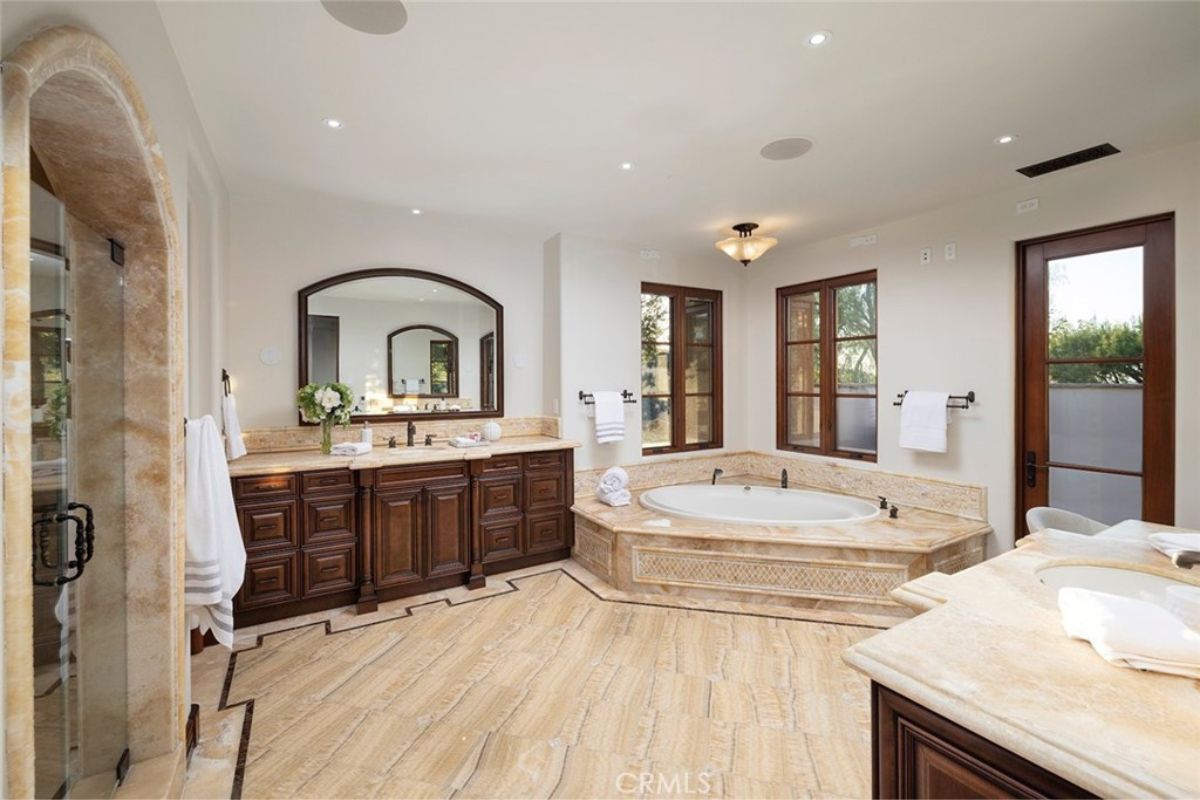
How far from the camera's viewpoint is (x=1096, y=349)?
3.11 m

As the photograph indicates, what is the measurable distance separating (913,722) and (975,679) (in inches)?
5.7

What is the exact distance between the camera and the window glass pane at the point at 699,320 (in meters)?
5.09

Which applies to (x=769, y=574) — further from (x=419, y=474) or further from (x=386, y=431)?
(x=386, y=431)

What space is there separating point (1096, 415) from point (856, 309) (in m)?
1.75

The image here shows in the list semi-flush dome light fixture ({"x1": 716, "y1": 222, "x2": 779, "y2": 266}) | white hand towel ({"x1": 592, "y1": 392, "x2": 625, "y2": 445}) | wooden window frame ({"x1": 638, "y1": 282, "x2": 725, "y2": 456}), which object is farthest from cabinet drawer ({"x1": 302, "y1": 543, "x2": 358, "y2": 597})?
semi-flush dome light fixture ({"x1": 716, "y1": 222, "x2": 779, "y2": 266})

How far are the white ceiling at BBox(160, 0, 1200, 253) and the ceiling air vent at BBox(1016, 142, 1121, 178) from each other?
9cm

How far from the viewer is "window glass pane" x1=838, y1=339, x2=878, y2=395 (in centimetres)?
432

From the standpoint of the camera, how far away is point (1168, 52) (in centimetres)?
198

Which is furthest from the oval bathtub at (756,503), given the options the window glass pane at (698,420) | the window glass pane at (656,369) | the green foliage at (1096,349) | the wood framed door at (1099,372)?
the green foliage at (1096,349)

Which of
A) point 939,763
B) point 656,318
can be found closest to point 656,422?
point 656,318

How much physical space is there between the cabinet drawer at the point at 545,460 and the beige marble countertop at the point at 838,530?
43 cm

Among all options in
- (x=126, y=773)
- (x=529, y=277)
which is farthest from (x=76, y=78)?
(x=529, y=277)

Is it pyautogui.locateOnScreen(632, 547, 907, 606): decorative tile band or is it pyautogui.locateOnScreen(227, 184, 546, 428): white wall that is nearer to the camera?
pyautogui.locateOnScreen(632, 547, 907, 606): decorative tile band

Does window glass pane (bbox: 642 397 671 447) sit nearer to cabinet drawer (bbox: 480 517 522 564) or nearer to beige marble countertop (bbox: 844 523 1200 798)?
cabinet drawer (bbox: 480 517 522 564)
